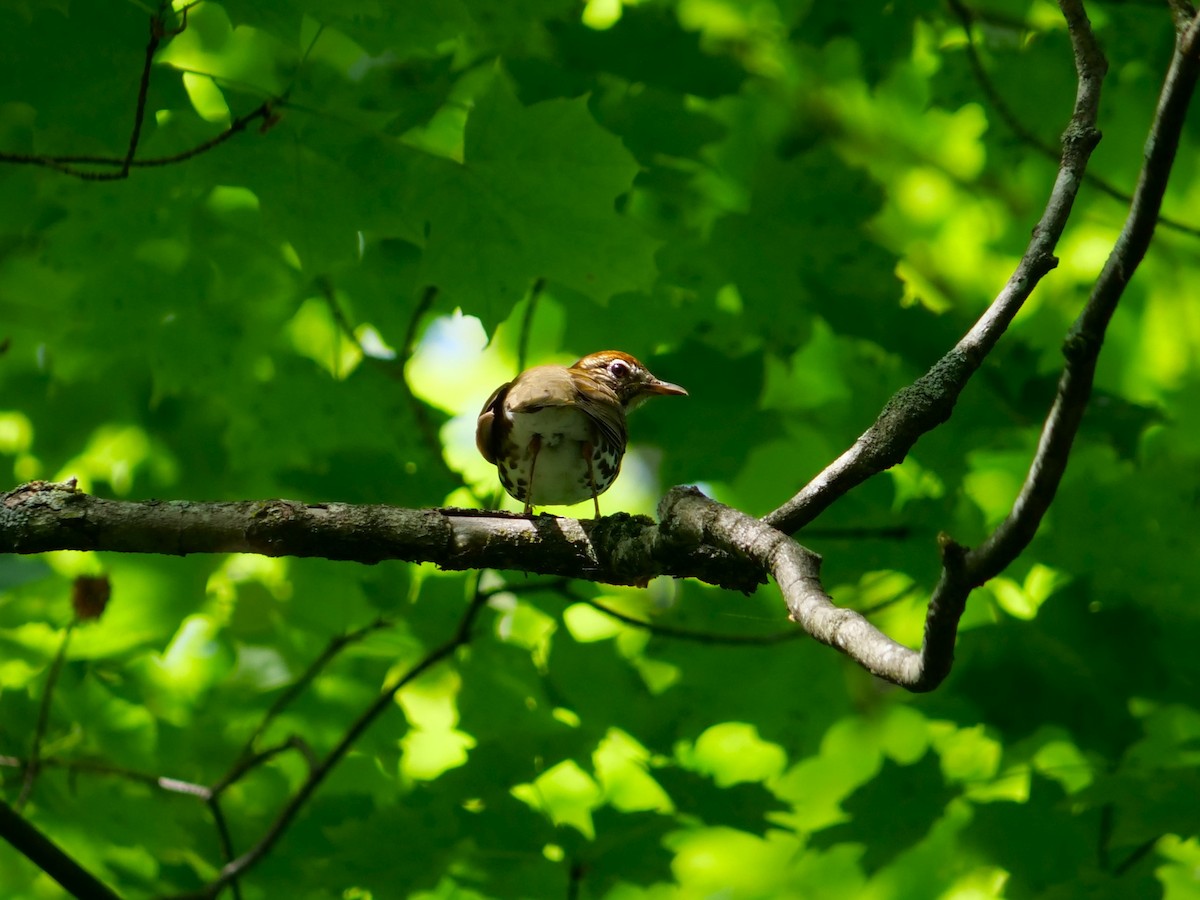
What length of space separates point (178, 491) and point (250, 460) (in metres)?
0.39

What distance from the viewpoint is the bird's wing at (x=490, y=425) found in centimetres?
380

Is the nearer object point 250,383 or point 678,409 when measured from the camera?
point 678,409

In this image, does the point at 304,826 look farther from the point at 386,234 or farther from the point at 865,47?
the point at 865,47

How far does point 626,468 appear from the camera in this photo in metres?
5.41

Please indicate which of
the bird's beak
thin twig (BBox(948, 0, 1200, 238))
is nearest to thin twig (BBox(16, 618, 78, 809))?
the bird's beak

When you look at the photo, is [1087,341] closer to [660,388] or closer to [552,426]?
[552,426]

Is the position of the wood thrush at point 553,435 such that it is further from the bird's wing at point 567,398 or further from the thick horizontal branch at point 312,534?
the thick horizontal branch at point 312,534

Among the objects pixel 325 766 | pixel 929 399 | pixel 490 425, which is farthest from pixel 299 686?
pixel 929 399

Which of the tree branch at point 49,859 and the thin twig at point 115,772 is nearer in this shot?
the tree branch at point 49,859

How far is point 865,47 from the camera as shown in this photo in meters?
4.52

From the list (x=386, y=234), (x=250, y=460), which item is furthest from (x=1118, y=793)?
(x=250, y=460)

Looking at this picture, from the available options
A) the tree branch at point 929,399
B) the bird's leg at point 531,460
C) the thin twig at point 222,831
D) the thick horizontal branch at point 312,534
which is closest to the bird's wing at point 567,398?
the bird's leg at point 531,460

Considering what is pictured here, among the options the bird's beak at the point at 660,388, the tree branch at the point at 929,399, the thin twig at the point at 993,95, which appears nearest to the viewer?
the tree branch at the point at 929,399

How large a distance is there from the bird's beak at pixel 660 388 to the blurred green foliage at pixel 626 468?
102 millimetres
